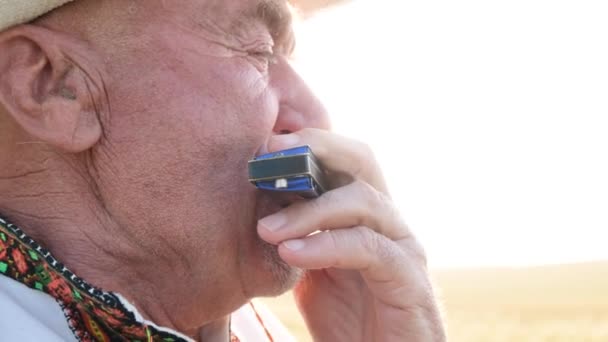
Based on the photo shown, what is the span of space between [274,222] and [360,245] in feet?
1.05

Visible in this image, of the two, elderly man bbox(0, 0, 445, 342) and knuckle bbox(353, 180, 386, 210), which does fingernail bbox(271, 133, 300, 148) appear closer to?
elderly man bbox(0, 0, 445, 342)

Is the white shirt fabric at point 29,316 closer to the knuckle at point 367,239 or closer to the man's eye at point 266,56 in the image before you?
the knuckle at point 367,239

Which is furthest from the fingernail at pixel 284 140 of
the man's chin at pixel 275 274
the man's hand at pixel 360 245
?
the man's chin at pixel 275 274

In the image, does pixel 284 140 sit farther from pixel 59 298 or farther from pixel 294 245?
pixel 59 298

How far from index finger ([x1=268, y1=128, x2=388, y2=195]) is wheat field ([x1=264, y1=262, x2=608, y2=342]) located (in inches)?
404

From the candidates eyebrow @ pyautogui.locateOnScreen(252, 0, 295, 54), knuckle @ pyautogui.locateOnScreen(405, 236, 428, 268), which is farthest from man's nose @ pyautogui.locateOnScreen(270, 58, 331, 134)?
knuckle @ pyautogui.locateOnScreen(405, 236, 428, 268)

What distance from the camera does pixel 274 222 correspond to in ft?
7.34

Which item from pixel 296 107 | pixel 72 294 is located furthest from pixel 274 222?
→ pixel 72 294

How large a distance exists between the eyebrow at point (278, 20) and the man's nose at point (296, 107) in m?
0.15

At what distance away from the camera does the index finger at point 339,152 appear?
2291 mm

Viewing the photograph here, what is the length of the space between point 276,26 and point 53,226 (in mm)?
1004

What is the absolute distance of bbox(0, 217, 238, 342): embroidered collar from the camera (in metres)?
2.06

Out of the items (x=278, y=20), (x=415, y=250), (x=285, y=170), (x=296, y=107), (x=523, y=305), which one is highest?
(x=278, y=20)

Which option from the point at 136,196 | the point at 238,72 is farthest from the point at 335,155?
the point at 136,196
